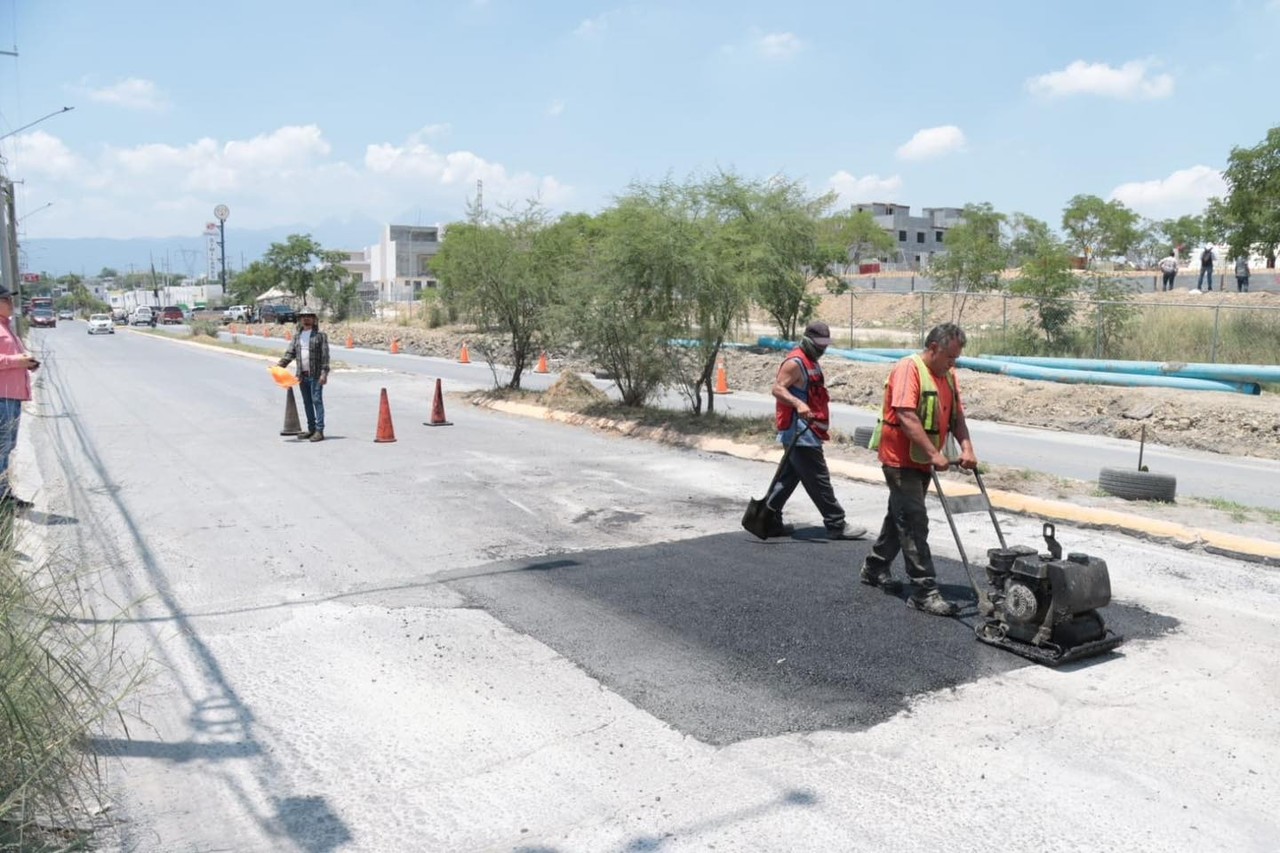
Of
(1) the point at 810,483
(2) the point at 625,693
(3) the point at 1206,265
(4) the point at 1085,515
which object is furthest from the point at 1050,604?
(3) the point at 1206,265

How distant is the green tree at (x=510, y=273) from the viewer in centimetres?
2006

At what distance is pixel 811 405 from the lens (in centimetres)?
837

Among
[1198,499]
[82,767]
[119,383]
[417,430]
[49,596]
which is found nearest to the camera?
[82,767]

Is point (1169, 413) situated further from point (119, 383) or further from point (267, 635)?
point (119, 383)

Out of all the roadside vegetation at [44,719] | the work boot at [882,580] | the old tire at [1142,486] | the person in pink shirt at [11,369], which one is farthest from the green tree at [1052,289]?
the roadside vegetation at [44,719]

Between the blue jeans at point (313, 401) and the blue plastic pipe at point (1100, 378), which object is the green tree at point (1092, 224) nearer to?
the blue plastic pipe at point (1100, 378)

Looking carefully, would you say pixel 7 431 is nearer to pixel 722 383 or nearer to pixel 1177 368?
pixel 722 383

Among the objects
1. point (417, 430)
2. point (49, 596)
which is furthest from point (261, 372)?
point (49, 596)

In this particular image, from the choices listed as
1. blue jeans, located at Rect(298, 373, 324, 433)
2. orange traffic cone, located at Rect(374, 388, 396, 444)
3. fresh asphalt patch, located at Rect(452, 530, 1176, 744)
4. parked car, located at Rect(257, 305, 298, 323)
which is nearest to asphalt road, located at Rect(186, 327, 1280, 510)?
fresh asphalt patch, located at Rect(452, 530, 1176, 744)

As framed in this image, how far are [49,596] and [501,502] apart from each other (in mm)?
5774

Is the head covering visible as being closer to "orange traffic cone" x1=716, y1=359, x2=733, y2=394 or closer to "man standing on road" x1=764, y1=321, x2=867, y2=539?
"man standing on road" x1=764, y1=321, x2=867, y2=539

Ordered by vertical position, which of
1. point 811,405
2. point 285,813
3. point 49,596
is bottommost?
point 285,813

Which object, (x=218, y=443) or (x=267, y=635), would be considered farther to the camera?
(x=218, y=443)

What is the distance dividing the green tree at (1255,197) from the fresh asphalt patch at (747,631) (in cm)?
1849
